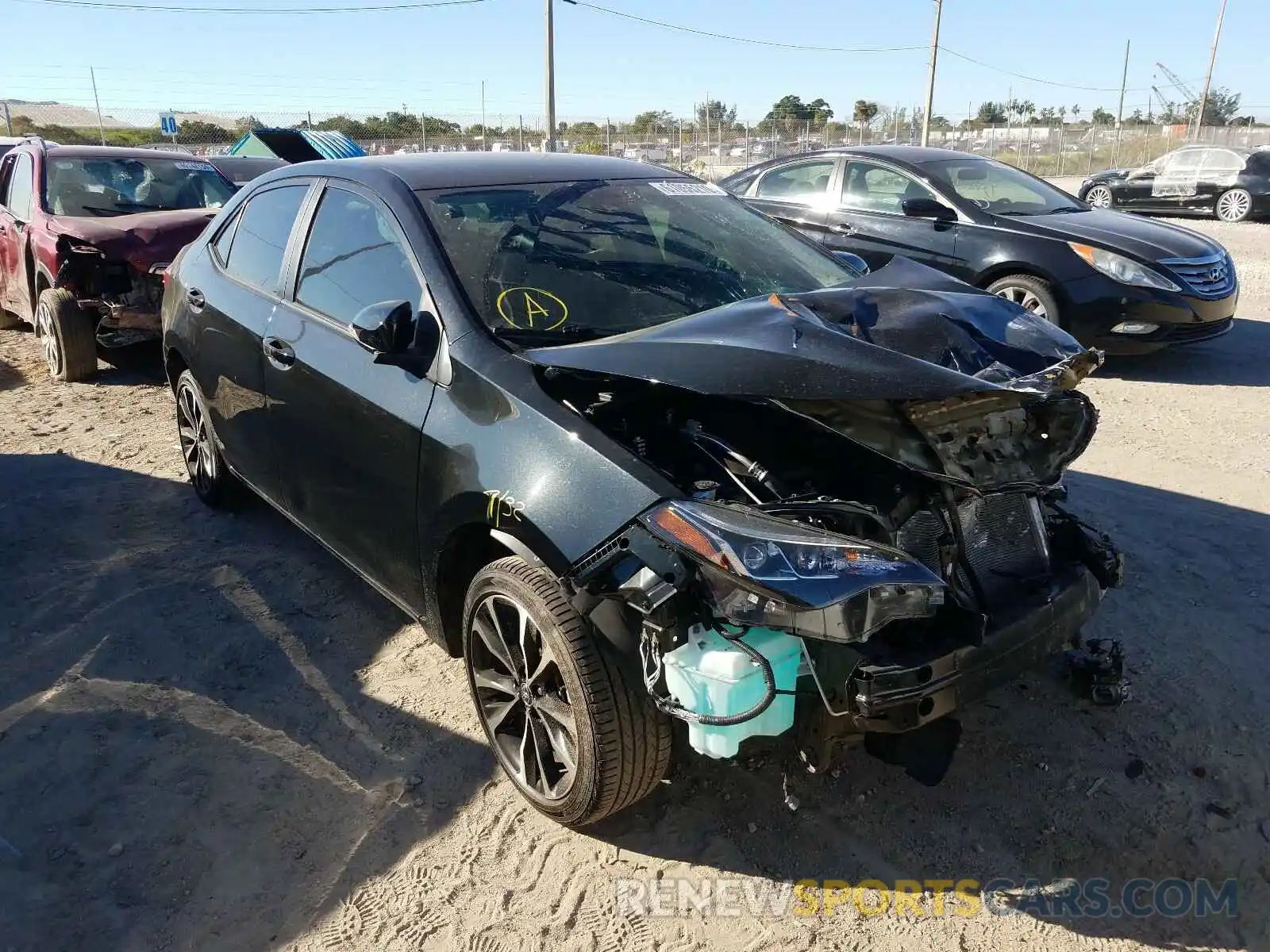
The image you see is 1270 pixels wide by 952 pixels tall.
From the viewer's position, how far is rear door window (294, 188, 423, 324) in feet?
10.3

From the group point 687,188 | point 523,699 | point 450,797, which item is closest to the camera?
point 523,699

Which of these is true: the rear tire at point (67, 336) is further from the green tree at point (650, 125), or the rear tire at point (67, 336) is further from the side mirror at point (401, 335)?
the green tree at point (650, 125)

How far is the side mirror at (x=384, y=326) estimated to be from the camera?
2.81 meters

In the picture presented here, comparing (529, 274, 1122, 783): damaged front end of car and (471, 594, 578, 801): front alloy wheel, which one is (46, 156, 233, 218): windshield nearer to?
(471, 594, 578, 801): front alloy wheel

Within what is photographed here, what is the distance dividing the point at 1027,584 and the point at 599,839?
1.42 meters

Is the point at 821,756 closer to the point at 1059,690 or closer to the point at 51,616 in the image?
the point at 1059,690

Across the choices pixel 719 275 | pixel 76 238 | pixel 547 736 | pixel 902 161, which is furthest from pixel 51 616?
pixel 902 161

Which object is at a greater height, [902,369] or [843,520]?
[902,369]

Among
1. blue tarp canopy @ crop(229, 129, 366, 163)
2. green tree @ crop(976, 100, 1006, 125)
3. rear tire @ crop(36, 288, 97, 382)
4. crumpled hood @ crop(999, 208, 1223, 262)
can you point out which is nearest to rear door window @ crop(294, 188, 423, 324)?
rear tire @ crop(36, 288, 97, 382)

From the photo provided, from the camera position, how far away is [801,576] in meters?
2.07

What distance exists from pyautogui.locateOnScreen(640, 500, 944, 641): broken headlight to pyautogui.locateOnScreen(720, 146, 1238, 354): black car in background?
204 inches

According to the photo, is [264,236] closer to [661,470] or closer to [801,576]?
[661,470]

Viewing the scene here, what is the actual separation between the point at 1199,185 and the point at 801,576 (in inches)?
739

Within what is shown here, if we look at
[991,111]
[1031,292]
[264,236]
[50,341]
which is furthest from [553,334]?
[991,111]
